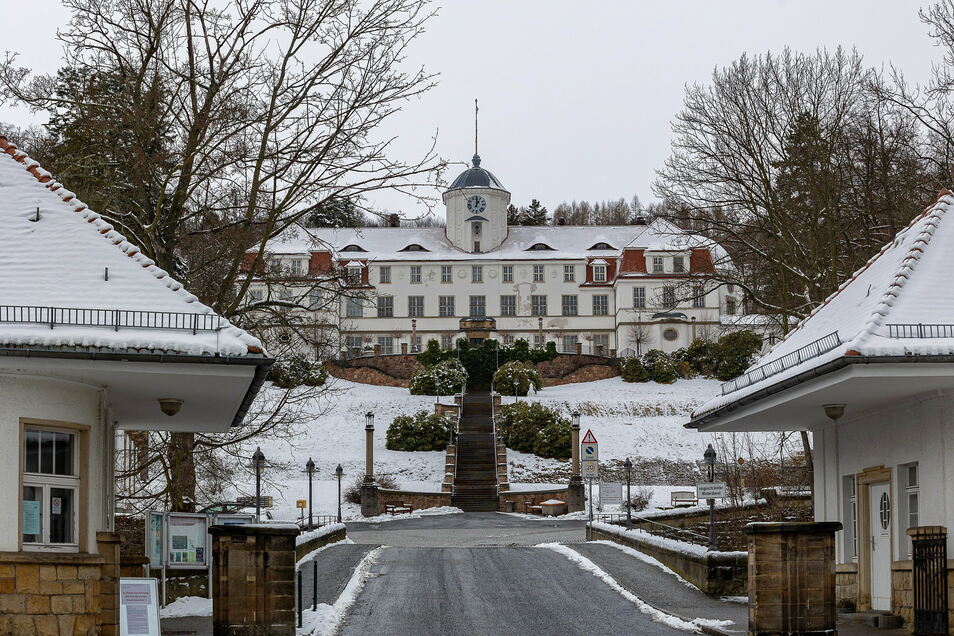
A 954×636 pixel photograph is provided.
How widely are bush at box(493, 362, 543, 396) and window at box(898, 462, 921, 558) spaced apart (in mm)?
59672

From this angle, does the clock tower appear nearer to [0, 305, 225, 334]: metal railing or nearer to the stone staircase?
the stone staircase

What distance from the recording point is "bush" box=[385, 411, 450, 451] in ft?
213

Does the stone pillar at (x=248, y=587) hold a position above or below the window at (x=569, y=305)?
below

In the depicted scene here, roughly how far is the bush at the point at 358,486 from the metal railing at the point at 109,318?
1697 inches

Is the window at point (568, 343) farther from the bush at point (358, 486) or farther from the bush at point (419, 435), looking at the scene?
the bush at point (358, 486)

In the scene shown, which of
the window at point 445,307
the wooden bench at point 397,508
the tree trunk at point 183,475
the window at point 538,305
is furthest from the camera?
the window at point 445,307

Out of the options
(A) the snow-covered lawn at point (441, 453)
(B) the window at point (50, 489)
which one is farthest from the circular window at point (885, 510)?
(A) the snow-covered lawn at point (441, 453)

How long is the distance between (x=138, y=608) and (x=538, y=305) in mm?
84884

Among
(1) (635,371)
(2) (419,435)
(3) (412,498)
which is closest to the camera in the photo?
(3) (412,498)

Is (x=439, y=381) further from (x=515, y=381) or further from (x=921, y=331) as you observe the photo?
(x=921, y=331)

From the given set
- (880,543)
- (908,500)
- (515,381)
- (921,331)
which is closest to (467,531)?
(880,543)

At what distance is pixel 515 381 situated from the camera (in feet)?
254

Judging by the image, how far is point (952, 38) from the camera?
27.0 meters

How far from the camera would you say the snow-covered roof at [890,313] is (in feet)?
49.5
